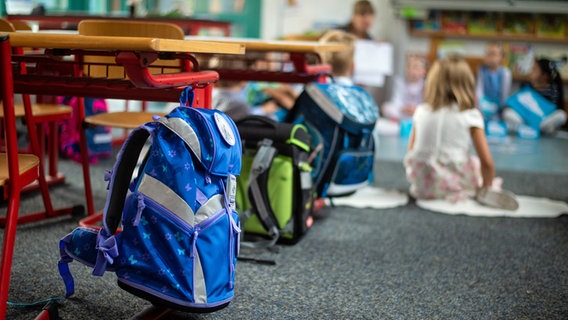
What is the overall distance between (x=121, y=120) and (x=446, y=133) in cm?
153

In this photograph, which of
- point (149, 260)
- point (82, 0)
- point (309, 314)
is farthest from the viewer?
point (82, 0)

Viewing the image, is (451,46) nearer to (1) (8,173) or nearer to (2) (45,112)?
(2) (45,112)

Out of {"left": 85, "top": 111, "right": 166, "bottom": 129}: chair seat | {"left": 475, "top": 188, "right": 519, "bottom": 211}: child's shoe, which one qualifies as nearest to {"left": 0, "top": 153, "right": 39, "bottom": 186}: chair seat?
{"left": 85, "top": 111, "right": 166, "bottom": 129}: chair seat

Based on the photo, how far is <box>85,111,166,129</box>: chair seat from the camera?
2174 mm

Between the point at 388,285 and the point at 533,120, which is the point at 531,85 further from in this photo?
the point at 388,285

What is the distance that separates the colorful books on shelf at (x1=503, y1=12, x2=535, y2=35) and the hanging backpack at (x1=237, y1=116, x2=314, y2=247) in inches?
188

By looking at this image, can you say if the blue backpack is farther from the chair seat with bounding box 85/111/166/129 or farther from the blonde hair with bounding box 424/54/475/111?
the blonde hair with bounding box 424/54/475/111

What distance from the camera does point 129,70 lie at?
57.7 inches

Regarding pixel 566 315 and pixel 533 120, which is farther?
pixel 533 120

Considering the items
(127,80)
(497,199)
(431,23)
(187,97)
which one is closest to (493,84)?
(431,23)

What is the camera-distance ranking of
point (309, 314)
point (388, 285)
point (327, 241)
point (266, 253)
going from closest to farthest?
point (309, 314)
point (388, 285)
point (266, 253)
point (327, 241)

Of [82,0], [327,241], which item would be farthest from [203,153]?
[82,0]

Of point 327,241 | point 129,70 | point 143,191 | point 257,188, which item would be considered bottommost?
point 327,241

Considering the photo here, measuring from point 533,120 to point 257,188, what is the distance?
435 centimetres
